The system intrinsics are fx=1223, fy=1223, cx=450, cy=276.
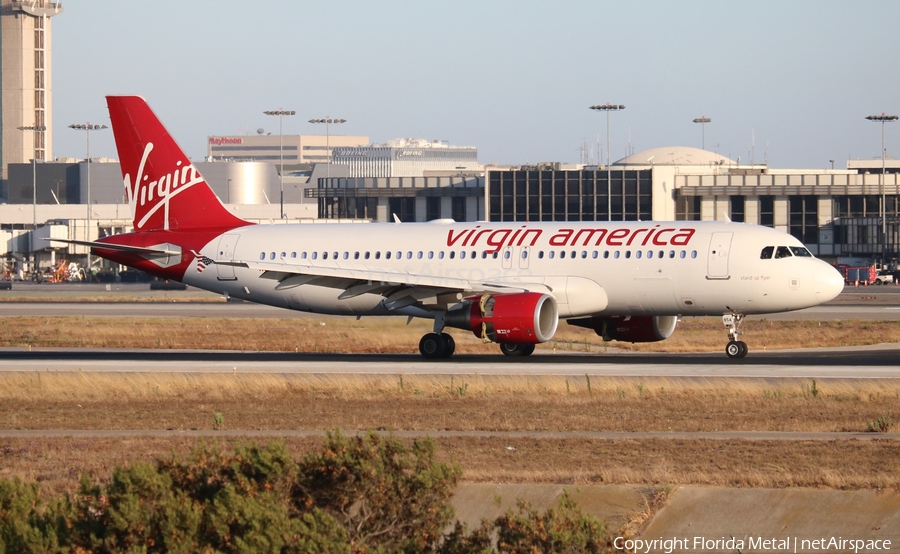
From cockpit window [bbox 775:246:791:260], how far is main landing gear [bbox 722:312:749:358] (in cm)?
224

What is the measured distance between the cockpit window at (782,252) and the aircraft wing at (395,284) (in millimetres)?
6945

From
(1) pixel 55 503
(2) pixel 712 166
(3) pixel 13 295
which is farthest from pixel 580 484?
(2) pixel 712 166

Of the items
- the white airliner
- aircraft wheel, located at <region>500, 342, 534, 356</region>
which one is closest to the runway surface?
aircraft wheel, located at <region>500, 342, 534, 356</region>

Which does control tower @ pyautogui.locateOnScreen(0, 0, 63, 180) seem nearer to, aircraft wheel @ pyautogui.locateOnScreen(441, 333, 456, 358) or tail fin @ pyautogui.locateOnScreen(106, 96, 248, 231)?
tail fin @ pyautogui.locateOnScreen(106, 96, 248, 231)

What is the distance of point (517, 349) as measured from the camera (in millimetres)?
39094

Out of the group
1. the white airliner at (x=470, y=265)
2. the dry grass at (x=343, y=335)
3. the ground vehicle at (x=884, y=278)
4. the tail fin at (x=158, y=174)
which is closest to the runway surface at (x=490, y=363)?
the white airliner at (x=470, y=265)

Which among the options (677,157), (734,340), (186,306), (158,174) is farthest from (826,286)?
(677,157)

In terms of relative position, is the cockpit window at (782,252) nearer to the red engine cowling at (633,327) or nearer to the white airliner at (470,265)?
the white airliner at (470,265)

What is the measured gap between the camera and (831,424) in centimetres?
2284

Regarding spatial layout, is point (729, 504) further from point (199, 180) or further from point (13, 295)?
point (13, 295)

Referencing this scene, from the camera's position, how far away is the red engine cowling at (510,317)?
34688 mm

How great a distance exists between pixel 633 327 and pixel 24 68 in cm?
16929

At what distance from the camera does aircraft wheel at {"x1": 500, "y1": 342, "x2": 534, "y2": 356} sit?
3900cm

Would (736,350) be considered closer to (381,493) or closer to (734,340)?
(734,340)
